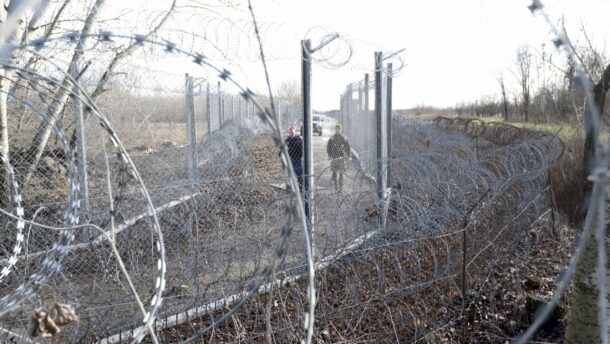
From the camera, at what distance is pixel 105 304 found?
11.1 ft

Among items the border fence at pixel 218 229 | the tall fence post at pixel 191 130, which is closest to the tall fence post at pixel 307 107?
the border fence at pixel 218 229

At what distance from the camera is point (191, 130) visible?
873cm

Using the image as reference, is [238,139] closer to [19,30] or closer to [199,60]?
[19,30]

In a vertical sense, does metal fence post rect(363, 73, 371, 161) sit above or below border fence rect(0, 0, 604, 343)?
above

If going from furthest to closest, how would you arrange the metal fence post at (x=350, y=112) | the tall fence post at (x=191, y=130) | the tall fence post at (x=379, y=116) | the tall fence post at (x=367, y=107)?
the metal fence post at (x=350, y=112) < the tall fence post at (x=367, y=107) < the tall fence post at (x=191, y=130) < the tall fence post at (x=379, y=116)

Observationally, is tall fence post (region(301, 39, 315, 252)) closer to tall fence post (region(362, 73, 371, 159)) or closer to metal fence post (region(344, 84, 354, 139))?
tall fence post (region(362, 73, 371, 159))

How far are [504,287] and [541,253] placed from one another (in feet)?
4.62

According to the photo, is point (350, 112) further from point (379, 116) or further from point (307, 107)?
point (307, 107)

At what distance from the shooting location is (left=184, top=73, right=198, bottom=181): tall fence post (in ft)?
27.8

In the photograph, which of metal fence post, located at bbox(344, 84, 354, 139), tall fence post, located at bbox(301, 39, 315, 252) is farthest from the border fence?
metal fence post, located at bbox(344, 84, 354, 139)

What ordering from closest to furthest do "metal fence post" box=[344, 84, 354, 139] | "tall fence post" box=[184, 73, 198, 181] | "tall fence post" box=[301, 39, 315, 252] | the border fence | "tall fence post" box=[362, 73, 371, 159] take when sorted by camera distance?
the border fence < "tall fence post" box=[301, 39, 315, 252] < "tall fence post" box=[184, 73, 198, 181] < "tall fence post" box=[362, 73, 371, 159] < "metal fence post" box=[344, 84, 354, 139]

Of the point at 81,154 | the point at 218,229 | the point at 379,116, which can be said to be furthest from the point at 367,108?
the point at 218,229

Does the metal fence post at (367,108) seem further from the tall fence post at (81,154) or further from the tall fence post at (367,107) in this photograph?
the tall fence post at (81,154)

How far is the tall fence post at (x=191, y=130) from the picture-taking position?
8.48 m
